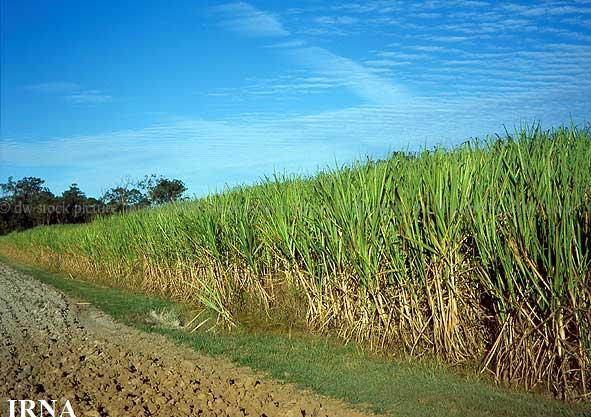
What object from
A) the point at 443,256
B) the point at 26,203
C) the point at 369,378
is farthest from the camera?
the point at 26,203

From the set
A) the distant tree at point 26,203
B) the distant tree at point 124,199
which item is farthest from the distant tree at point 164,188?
the distant tree at point 26,203

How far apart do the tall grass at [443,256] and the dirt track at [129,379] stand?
1.60 metres

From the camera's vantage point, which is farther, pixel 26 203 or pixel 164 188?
pixel 26 203

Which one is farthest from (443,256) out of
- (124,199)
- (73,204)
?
(73,204)

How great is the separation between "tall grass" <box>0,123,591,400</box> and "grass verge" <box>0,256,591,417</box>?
0.25 m

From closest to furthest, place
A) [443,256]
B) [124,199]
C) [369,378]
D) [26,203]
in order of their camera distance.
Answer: [369,378] → [443,256] → [124,199] → [26,203]

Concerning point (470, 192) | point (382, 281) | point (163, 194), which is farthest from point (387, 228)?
point (163, 194)

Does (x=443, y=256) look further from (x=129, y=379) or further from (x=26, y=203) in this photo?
(x=26, y=203)

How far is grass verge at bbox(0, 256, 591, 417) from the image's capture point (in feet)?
16.3

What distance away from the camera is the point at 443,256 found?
20.0 ft

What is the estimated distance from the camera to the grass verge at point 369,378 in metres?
4.97

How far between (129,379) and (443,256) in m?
3.54

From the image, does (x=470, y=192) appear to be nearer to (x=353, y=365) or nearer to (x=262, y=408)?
(x=353, y=365)

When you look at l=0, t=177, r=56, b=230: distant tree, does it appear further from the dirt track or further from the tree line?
the dirt track
